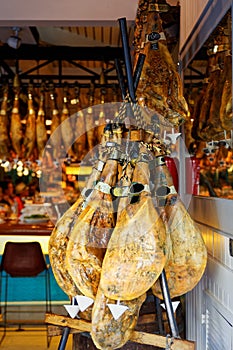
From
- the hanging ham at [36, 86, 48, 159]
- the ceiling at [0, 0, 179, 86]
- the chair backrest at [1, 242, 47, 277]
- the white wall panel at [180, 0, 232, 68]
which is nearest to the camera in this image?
the white wall panel at [180, 0, 232, 68]

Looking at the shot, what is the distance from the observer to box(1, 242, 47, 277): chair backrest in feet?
17.3

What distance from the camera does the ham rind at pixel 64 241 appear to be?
1718 mm

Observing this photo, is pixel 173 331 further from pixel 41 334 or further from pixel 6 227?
pixel 6 227

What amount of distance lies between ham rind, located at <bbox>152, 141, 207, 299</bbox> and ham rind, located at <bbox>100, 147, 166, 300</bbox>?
158mm

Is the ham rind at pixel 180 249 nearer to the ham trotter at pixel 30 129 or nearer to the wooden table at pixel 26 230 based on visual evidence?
the wooden table at pixel 26 230

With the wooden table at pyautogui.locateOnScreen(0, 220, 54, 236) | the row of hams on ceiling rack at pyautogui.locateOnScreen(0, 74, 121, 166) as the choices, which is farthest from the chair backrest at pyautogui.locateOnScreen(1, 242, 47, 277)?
the row of hams on ceiling rack at pyautogui.locateOnScreen(0, 74, 121, 166)

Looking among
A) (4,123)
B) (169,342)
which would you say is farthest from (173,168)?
(4,123)

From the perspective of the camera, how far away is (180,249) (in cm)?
167

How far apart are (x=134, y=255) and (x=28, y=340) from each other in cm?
414

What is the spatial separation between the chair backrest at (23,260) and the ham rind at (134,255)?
3913 mm

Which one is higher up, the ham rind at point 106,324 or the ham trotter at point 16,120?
the ham trotter at point 16,120

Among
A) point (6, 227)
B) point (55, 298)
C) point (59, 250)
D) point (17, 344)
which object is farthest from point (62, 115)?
point (59, 250)

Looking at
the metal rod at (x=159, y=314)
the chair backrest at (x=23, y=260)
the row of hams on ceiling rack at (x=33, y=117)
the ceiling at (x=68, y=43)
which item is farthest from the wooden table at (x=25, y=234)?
the metal rod at (x=159, y=314)

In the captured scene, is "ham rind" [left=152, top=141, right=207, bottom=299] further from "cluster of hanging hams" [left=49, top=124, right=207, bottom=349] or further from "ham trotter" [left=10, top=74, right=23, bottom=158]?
"ham trotter" [left=10, top=74, right=23, bottom=158]
